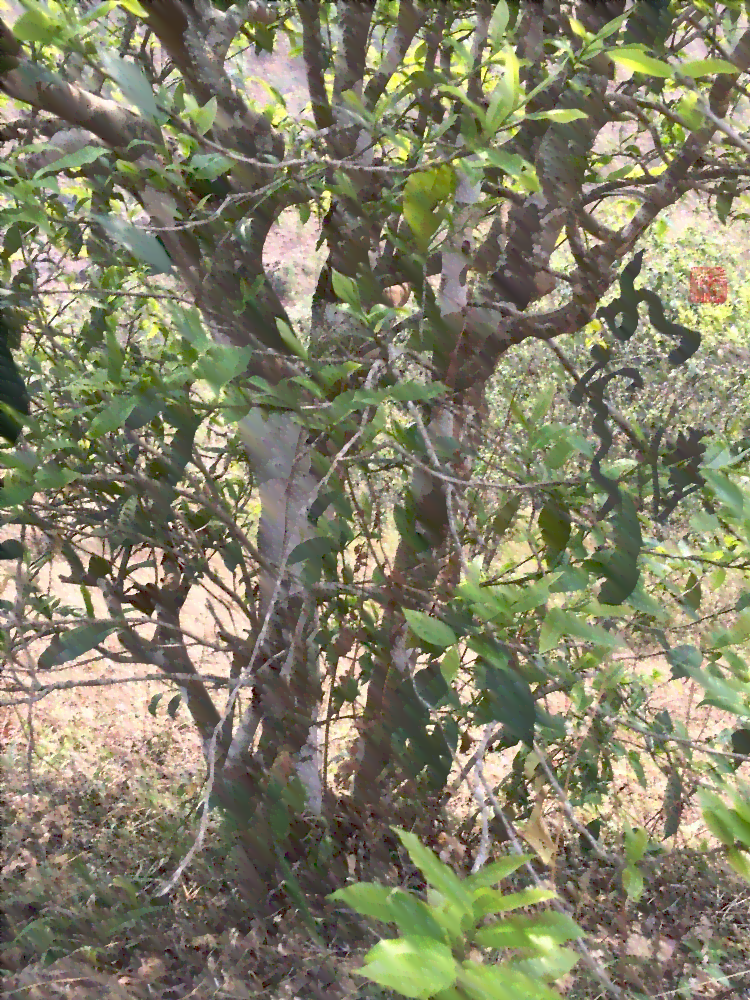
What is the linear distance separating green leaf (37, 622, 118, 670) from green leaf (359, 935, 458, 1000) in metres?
1.10

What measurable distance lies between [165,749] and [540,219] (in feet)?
10.6

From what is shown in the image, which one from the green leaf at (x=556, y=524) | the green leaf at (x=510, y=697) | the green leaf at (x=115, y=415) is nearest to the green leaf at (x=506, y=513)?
the green leaf at (x=556, y=524)

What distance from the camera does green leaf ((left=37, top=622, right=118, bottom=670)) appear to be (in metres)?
1.49

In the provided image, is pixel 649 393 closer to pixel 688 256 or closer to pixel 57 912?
pixel 688 256

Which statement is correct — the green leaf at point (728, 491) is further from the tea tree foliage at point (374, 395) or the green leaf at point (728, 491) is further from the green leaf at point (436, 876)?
the green leaf at point (436, 876)

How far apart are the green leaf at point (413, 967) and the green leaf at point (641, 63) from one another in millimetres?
938

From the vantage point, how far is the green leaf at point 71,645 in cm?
149

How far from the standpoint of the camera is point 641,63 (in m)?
0.98

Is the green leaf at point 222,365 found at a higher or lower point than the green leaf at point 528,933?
higher

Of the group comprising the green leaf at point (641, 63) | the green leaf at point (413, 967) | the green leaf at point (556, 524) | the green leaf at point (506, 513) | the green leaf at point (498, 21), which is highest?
the green leaf at point (498, 21)

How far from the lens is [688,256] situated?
6809 mm

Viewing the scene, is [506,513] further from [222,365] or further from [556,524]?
[222,365]

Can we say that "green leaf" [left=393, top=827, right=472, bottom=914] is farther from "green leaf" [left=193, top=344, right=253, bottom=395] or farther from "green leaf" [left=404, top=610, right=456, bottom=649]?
"green leaf" [left=193, top=344, right=253, bottom=395]

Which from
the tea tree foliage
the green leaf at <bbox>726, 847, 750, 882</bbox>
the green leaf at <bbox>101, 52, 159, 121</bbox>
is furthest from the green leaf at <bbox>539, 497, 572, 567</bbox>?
the green leaf at <bbox>101, 52, 159, 121</bbox>
